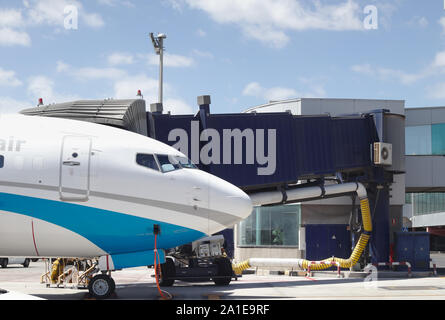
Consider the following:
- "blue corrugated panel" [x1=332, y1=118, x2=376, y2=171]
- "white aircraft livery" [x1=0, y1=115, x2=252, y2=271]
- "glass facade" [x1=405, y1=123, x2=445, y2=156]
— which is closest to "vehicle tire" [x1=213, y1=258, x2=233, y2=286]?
"white aircraft livery" [x1=0, y1=115, x2=252, y2=271]

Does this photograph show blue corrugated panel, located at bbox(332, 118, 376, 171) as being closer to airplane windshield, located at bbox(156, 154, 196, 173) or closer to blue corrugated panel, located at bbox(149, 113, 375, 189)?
blue corrugated panel, located at bbox(149, 113, 375, 189)

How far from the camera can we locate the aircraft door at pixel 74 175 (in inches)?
629

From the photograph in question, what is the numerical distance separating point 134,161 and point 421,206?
73.5 metres

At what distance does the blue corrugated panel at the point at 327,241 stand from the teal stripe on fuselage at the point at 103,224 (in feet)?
53.0

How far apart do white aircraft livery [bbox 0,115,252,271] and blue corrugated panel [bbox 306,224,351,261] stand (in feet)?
51.5

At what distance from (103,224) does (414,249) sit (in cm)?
1994

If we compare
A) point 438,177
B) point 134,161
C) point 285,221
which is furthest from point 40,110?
point 438,177

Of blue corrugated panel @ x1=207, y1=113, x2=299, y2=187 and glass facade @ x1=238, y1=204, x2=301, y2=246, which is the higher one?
blue corrugated panel @ x1=207, y1=113, x2=299, y2=187

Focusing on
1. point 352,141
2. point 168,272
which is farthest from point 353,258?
point 168,272

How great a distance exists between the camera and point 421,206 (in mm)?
82500

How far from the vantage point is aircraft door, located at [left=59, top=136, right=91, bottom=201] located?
15977 millimetres

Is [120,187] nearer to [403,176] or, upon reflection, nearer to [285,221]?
[285,221]

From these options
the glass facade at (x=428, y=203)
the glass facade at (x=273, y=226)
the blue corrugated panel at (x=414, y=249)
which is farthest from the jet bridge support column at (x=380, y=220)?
the glass facade at (x=428, y=203)

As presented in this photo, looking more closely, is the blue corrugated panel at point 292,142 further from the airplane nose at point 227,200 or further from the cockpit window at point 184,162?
the airplane nose at point 227,200
